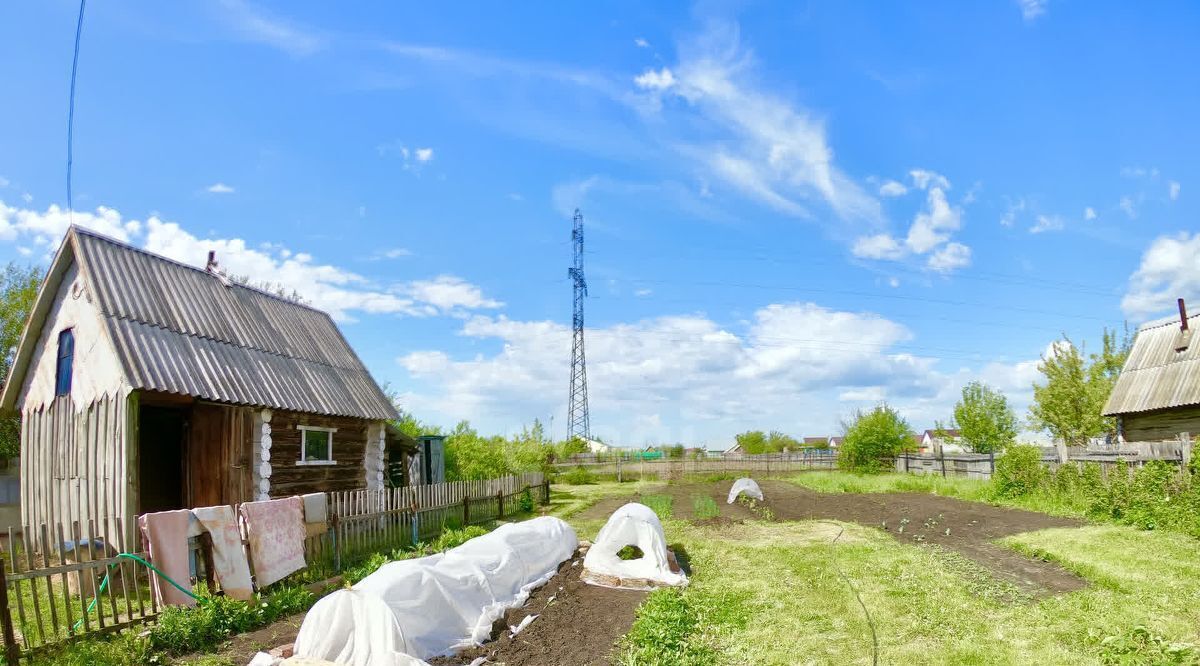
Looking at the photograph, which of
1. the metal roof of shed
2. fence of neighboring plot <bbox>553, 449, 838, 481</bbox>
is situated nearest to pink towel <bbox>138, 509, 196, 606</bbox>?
the metal roof of shed

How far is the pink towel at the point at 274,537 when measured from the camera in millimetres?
9703

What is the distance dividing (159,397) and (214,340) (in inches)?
73.4

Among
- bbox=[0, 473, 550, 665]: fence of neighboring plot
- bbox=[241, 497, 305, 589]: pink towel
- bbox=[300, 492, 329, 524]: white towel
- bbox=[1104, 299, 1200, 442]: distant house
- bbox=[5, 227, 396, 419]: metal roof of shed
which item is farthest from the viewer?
bbox=[1104, 299, 1200, 442]: distant house

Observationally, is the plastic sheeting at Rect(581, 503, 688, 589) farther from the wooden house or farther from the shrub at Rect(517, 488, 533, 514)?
the shrub at Rect(517, 488, 533, 514)

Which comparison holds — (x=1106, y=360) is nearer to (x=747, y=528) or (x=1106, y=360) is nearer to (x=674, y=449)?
(x=747, y=528)

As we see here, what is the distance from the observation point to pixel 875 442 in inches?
1296

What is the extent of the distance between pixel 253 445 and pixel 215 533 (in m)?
4.53

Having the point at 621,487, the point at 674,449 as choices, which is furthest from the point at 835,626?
the point at 674,449

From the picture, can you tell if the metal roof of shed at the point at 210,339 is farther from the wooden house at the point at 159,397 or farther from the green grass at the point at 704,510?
the green grass at the point at 704,510

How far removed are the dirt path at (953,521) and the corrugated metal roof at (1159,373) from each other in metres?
6.13

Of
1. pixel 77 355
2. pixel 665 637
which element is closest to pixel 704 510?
pixel 665 637

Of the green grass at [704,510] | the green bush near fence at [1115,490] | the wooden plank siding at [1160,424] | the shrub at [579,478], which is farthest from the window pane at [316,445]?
the wooden plank siding at [1160,424]

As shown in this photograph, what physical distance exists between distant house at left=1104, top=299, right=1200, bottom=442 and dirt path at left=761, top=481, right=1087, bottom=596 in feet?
20.2

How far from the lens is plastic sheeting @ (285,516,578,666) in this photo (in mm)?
6383
